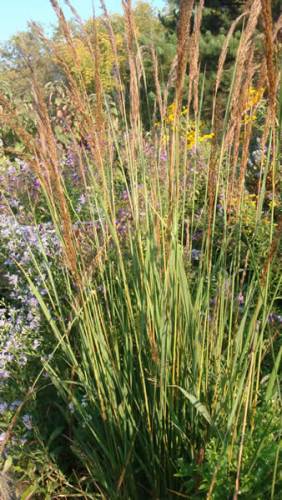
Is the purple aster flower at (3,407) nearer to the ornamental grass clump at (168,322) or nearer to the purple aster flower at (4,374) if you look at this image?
the purple aster flower at (4,374)

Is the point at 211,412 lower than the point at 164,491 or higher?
higher

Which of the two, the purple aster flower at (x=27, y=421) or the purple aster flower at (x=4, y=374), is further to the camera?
the purple aster flower at (x=4, y=374)

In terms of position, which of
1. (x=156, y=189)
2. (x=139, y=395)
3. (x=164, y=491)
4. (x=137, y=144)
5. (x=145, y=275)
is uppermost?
(x=137, y=144)

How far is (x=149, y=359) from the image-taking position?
4.98ft

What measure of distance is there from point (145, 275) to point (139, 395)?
0.36 meters

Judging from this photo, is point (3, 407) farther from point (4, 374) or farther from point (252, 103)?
point (252, 103)

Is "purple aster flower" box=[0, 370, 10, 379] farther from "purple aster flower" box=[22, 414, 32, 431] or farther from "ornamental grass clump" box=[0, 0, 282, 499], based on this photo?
"ornamental grass clump" box=[0, 0, 282, 499]

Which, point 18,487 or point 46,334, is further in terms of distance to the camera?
point 46,334

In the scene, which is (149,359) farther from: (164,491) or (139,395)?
(164,491)

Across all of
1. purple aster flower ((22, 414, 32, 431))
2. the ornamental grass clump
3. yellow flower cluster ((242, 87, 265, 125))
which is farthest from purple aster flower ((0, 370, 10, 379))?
yellow flower cluster ((242, 87, 265, 125))

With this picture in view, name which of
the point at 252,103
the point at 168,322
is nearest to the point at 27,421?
the point at 168,322

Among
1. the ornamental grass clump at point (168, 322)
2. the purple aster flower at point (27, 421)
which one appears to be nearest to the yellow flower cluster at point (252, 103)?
the ornamental grass clump at point (168, 322)

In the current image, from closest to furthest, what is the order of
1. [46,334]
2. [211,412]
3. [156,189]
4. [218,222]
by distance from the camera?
[211,412] → [156,189] → [46,334] → [218,222]

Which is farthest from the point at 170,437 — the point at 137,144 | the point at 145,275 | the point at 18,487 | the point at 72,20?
the point at 72,20
